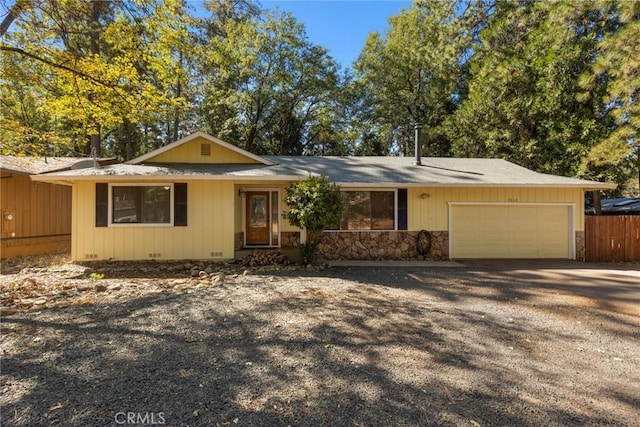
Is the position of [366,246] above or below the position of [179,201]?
below

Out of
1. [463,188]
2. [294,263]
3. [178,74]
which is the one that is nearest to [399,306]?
[294,263]

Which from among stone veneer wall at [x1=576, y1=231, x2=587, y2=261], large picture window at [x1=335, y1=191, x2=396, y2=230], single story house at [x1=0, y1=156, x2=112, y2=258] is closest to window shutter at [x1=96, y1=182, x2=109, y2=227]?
single story house at [x1=0, y1=156, x2=112, y2=258]

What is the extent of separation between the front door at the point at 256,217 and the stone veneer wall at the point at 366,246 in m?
1.96

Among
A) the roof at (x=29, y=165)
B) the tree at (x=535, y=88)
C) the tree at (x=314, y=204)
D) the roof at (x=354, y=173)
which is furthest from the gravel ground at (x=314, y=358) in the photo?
the tree at (x=535, y=88)

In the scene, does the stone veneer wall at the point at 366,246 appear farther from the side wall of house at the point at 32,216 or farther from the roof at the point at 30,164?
the side wall of house at the point at 32,216

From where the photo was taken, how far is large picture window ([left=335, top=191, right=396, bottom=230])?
9102mm

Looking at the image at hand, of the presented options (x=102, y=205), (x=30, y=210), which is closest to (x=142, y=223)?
(x=102, y=205)

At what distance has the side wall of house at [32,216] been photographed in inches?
364

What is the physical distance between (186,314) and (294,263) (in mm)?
3945

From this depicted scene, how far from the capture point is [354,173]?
9406 millimetres

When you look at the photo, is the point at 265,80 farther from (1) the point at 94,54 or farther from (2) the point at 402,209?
(2) the point at 402,209

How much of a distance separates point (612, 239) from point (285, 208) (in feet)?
30.6

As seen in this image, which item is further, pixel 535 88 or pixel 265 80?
pixel 265 80

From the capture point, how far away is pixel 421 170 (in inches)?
393
